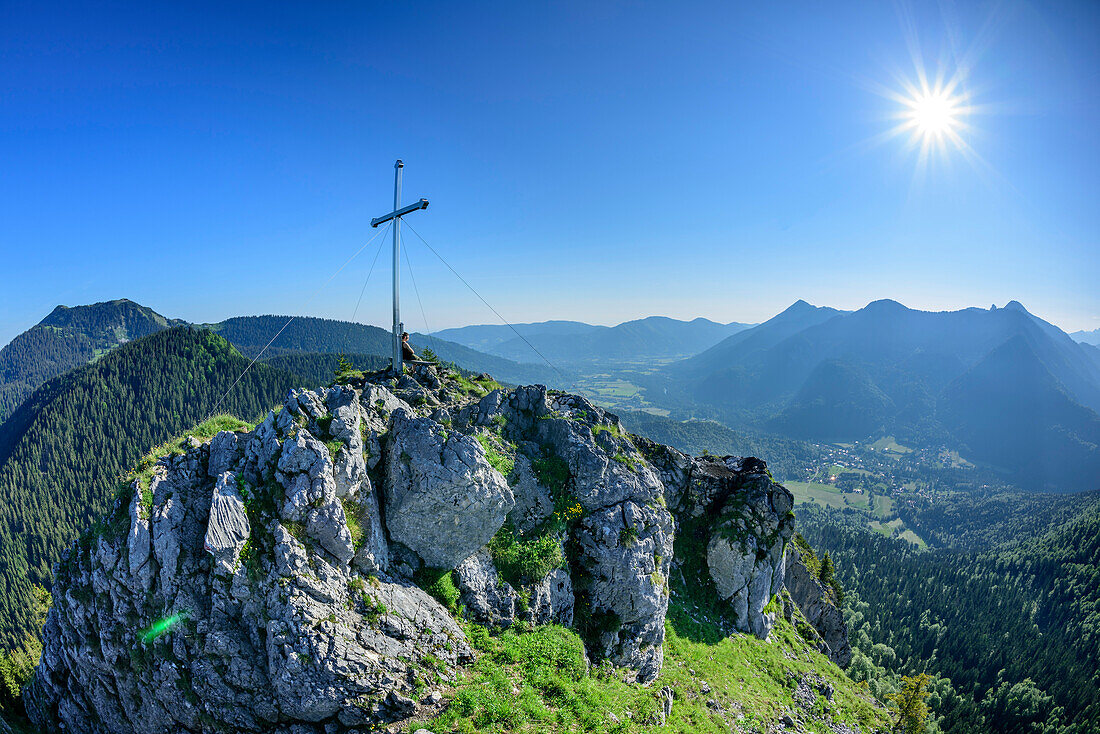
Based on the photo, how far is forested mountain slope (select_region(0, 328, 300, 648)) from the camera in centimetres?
11691

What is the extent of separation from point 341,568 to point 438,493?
4.40 metres

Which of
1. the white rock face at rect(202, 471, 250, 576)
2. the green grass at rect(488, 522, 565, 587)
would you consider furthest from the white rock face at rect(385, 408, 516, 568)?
the white rock face at rect(202, 471, 250, 576)

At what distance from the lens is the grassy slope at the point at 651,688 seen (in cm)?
1378

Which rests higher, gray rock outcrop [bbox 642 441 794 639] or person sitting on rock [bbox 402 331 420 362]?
person sitting on rock [bbox 402 331 420 362]

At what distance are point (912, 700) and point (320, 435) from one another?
6257 centimetres

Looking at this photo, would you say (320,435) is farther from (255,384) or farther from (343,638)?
(255,384)

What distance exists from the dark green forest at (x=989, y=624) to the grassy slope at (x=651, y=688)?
48046mm

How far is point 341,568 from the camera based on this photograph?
15.1 metres

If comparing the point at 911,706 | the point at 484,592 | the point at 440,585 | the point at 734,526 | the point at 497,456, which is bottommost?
the point at 911,706

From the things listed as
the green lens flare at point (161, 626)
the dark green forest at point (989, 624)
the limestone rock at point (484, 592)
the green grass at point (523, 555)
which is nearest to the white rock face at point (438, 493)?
the limestone rock at point (484, 592)

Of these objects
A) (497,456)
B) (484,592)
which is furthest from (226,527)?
(497,456)

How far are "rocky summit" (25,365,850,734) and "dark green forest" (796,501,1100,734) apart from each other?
230ft

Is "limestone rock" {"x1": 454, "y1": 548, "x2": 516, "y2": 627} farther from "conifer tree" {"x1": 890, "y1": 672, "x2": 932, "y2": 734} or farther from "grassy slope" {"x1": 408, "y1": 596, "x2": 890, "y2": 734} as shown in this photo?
"conifer tree" {"x1": 890, "y1": 672, "x2": 932, "y2": 734}

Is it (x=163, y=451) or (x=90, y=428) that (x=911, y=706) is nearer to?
(x=163, y=451)
